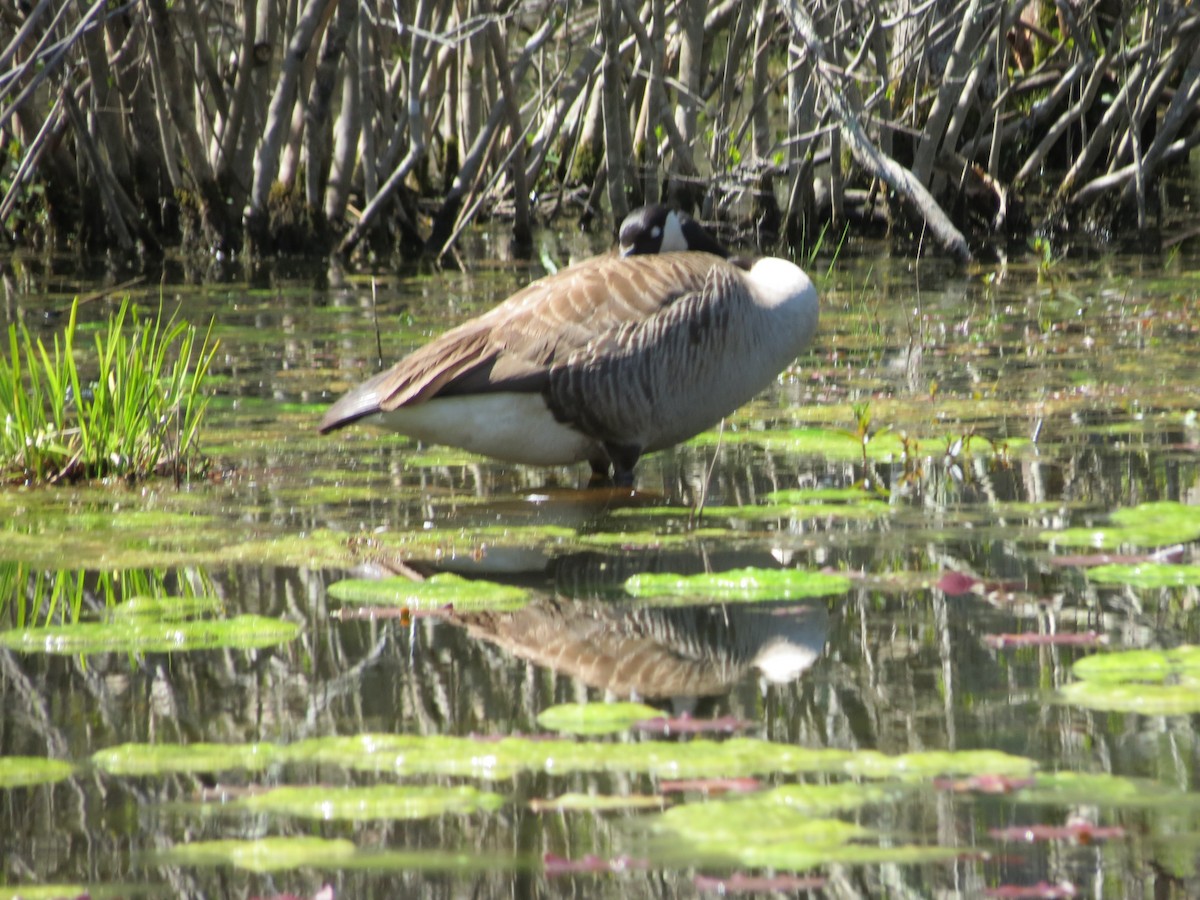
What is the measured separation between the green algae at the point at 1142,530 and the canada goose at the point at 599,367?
1463 mm

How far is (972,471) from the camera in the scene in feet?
18.9

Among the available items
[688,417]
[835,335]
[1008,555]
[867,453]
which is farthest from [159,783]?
[835,335]

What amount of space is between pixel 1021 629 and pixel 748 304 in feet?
7.47

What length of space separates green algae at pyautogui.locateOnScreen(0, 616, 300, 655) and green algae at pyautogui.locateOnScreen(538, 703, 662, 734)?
2.90ft

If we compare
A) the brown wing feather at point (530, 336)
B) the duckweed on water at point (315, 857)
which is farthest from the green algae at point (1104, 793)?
the brown wing feather at point (530, 336)

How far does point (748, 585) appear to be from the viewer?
14.2ft

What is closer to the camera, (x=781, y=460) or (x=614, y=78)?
(x=781, y=460)

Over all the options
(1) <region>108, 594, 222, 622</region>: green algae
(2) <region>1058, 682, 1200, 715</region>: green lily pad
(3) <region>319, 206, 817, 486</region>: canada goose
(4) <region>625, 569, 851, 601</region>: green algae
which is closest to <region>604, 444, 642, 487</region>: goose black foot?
(3) <region>319, 206, 817, 486</region>: canada goose

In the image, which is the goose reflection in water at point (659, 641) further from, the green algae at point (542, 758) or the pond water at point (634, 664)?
the green algae at point (542, 758)

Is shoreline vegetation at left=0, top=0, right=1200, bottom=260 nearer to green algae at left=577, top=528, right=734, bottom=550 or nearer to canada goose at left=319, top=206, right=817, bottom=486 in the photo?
canada goose at left=319, top=206, right=817, bottom=486

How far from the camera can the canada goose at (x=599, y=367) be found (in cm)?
574

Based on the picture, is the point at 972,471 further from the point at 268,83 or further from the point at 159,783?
the point at 268,83

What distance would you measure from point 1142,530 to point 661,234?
2.86 meters

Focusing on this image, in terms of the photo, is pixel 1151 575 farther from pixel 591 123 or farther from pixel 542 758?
pixel 591 123
